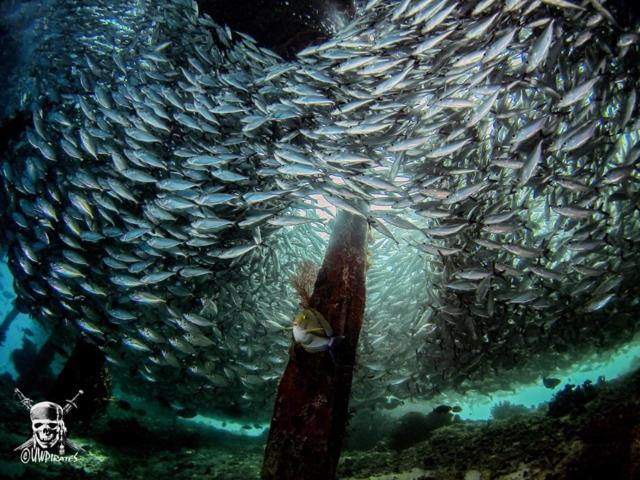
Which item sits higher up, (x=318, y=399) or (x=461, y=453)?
(x=318, y=399)

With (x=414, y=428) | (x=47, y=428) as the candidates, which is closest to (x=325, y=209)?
(x=47, y=428)

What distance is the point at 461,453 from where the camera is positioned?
23.0 ft

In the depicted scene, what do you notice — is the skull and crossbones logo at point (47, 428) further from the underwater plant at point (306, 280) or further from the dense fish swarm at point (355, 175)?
the underwater plant at point (306, 280)

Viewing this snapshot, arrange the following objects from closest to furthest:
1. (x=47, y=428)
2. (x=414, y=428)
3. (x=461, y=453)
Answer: (x=461, y=453) < (x=47, y=428) < (x=414, y=428)

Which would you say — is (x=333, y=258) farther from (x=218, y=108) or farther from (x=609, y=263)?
(x=609, y=263)

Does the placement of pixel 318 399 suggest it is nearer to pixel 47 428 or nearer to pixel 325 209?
pixel 325 209

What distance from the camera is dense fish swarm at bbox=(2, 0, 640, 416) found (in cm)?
480

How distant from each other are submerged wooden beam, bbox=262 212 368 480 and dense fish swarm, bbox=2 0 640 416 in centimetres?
135

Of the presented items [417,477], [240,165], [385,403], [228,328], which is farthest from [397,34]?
[385,403]

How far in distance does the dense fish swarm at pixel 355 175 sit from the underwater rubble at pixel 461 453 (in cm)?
171

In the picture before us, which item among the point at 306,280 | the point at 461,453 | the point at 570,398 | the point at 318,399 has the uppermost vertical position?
the point at 306,280

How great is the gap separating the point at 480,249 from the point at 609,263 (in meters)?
2.60

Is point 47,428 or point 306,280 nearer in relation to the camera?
point 306,280

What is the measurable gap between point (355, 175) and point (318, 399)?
11.1 feet
